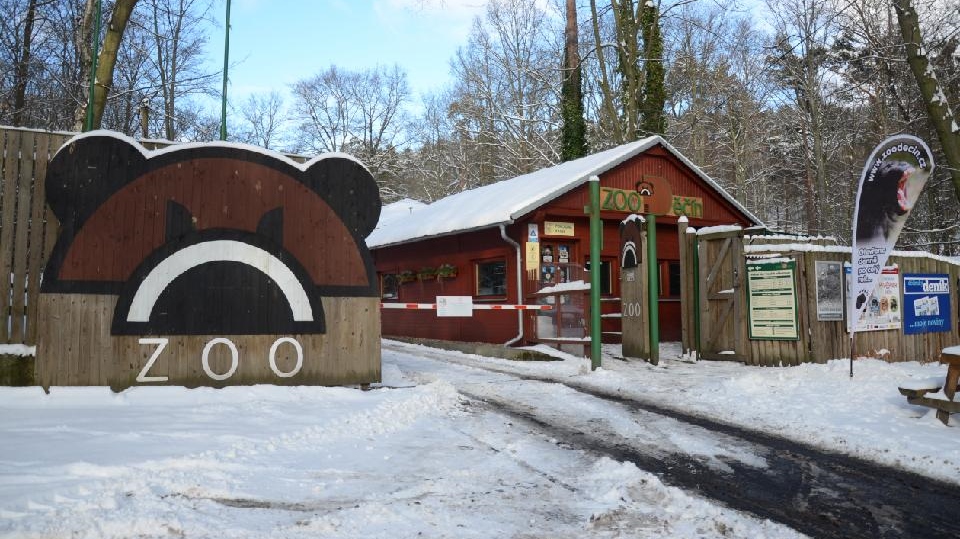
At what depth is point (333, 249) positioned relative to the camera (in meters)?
8.08

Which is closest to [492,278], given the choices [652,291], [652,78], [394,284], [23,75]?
[394,284]

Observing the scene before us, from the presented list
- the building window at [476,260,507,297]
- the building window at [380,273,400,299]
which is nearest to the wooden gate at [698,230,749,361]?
the building window at [476,260,507,297]

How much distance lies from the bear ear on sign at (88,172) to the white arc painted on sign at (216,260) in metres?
0.94

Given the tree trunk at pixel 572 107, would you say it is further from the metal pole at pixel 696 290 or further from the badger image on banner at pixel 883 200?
the badger image on banner at pixel 883 200

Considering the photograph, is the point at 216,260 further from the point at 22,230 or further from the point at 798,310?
the point at 798,310

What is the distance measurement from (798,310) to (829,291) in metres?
0.67

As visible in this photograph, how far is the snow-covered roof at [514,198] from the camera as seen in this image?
50.6 ft

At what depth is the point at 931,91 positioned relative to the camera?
12781 mm

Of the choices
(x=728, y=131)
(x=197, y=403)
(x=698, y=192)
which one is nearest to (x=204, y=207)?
(x=197, y=403)

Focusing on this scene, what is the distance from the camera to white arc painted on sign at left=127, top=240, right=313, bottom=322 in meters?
7.27

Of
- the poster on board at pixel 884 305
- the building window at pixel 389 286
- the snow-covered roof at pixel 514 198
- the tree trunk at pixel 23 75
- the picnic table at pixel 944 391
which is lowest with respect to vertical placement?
the picnic table at pixel 944 391

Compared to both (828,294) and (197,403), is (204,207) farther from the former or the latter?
(828,294)

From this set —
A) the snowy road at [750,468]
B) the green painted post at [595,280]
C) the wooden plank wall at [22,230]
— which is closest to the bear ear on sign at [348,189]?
the snowy road at [750,468]

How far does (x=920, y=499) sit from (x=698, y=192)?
51.9 ft
